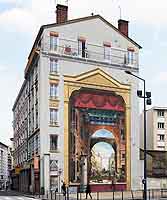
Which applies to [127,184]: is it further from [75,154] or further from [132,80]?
[132,80]

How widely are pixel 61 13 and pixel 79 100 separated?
11.8 meters

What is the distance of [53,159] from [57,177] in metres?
2.21

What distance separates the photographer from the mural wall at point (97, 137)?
63906mm

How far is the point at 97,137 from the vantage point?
65812mm

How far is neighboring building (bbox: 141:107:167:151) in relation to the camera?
335 feet

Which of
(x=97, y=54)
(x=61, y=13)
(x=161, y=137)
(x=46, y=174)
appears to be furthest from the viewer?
(x=161, y=137)

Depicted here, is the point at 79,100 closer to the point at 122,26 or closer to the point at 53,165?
the point at 53,165

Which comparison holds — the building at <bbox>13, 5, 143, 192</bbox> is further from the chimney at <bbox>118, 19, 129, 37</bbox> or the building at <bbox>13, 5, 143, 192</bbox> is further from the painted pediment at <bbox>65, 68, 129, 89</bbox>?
the chimney at <bbox>118, 19, 129, 37</bbox>

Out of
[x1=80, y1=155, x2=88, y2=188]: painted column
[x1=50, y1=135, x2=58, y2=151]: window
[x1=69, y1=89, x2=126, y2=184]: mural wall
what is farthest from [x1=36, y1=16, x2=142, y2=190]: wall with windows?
[x1=80, y1=155, x2=88, y2=188]: painted column

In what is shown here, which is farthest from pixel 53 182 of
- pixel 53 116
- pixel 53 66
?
pixel 53 66

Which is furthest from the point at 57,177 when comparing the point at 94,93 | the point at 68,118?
the point at 94,93

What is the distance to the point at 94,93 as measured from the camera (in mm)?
66250

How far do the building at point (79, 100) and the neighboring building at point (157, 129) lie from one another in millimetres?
33090

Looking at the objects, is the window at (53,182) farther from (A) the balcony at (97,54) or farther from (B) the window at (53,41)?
(B) the window at (53,41)
